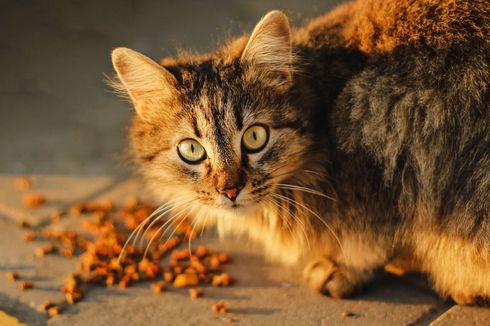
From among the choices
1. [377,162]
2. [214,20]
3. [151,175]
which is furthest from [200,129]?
[214,20]

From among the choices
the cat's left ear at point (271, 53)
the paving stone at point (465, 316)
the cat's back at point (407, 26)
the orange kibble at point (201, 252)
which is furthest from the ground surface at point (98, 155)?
the cat's back at point (407, 26)

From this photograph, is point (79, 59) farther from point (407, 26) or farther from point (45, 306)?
point (407, 26)

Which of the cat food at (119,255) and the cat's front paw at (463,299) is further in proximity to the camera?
the cat food at (119,255)

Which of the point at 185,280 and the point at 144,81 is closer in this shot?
the point at 144,81

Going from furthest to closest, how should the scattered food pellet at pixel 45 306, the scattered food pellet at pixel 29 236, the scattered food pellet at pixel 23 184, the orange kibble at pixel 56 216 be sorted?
the scattered food pellet at pixel 23 184, the orange kibble at pixel 56 216, the scattered food pellet at pixel 29 236, the scattered food pellet at pixel 45 306

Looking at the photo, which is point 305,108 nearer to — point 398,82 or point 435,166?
point 398,82

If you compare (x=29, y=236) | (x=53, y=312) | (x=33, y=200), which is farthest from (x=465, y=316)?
(x=33, y=200)

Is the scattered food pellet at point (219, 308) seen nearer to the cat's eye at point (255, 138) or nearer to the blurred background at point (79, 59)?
the cat's eye at point (255, 138)
